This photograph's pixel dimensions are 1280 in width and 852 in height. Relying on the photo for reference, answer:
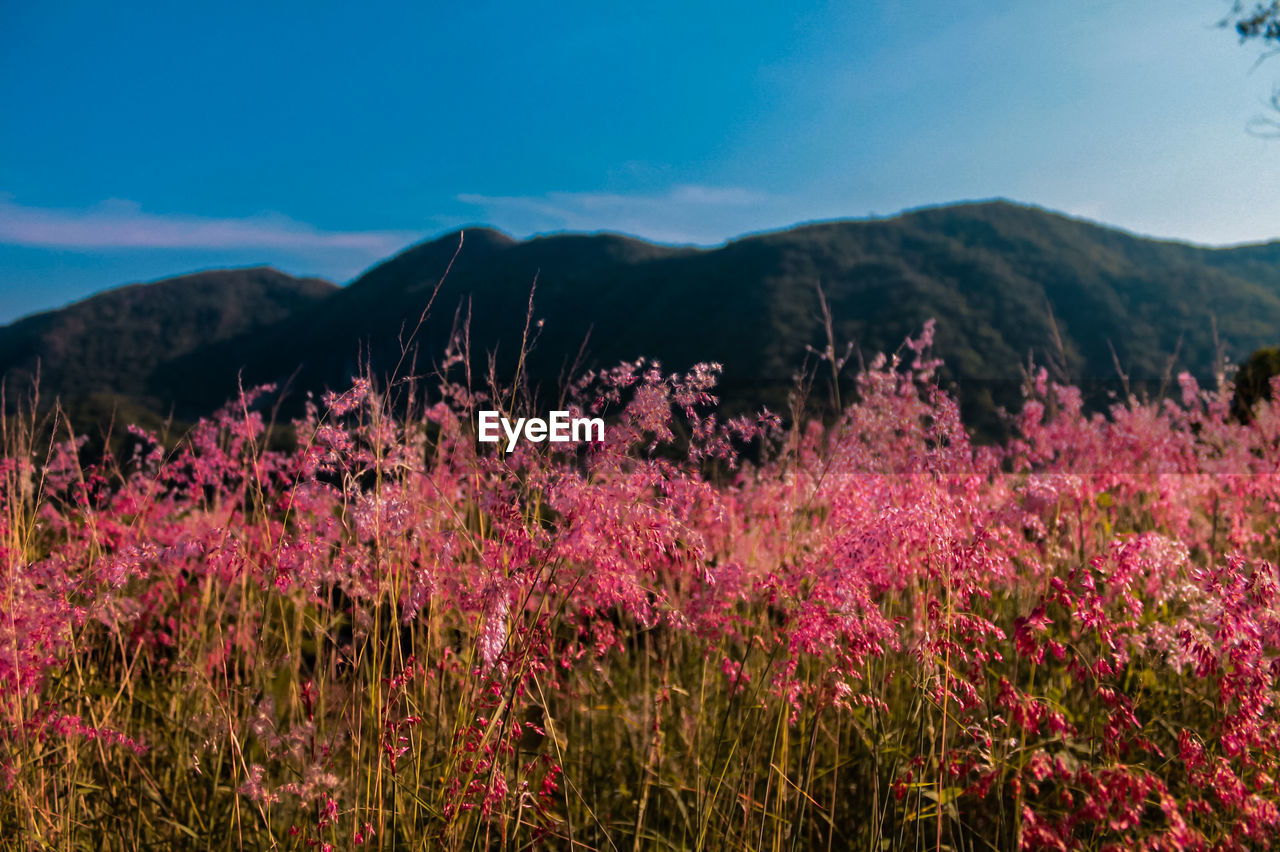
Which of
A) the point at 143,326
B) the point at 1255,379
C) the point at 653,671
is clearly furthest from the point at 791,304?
the point at 143,326

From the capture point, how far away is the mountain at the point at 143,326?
66750mm

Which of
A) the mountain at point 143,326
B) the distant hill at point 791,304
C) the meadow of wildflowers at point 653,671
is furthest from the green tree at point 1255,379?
the mountain at point 143,326

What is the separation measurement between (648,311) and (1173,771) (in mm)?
67775

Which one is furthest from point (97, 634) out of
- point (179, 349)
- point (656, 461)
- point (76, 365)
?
point (179, 349)

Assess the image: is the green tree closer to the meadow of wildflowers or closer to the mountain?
the meadow of wildflowers

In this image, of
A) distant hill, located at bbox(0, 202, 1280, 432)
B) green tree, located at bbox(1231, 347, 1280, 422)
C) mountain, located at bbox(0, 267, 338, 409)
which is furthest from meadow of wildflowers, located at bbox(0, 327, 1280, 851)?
mountain, located at bbox(0, 267, 338, 409)

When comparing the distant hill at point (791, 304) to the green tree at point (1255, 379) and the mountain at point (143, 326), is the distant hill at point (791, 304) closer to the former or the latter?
the mountain at point (143, 326)

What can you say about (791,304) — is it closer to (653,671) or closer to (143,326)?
(653,671)

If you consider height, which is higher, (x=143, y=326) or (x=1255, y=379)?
(x=143, y=326)

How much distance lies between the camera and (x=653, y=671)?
405 cm

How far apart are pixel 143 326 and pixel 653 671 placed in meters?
90.2

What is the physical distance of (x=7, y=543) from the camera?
3.27 m

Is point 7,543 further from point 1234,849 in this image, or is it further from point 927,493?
point 1234,849

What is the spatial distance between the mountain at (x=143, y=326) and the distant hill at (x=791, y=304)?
35 cm
